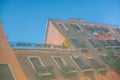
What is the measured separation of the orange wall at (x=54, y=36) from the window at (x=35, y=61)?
3705 mm

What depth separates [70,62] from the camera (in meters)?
12.4

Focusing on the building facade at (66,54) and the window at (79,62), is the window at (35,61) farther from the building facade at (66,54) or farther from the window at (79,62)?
the window at (79,62)

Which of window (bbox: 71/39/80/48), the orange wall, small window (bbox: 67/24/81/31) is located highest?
small window (bbox: 67/24/81/31)

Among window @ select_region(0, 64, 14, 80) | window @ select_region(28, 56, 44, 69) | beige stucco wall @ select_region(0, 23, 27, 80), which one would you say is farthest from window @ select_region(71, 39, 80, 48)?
window @ select_region(0, 64, 14, 80)

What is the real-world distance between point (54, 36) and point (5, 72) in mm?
6982

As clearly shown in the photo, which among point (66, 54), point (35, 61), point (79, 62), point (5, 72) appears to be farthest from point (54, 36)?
point (5, 72)

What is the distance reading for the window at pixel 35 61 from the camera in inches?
432

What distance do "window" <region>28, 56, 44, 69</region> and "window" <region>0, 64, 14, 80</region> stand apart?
1767 millimetres

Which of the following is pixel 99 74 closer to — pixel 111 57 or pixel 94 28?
pixel 111 57

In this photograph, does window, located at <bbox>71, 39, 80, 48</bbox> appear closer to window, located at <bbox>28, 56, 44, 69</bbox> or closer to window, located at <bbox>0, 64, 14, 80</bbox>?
window, located at <bbox>28, 56, 44, 69</bbox>

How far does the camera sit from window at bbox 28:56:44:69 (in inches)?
432

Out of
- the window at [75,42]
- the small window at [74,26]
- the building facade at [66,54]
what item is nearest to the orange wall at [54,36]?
the building facade at [66,54]

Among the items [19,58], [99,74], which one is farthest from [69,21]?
[19,58]

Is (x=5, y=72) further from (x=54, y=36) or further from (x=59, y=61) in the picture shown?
(x=54, y=36)
